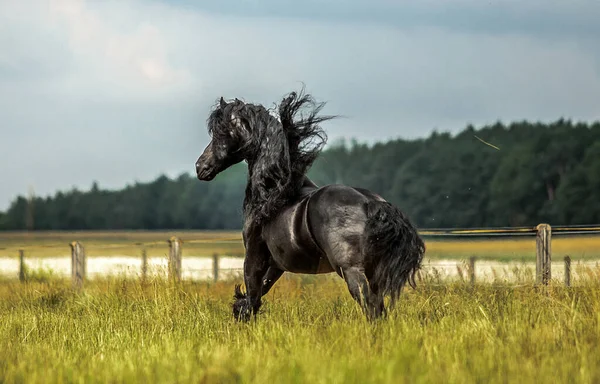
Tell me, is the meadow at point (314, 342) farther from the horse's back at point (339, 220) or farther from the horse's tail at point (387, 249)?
the horse's back at point (339, 220)

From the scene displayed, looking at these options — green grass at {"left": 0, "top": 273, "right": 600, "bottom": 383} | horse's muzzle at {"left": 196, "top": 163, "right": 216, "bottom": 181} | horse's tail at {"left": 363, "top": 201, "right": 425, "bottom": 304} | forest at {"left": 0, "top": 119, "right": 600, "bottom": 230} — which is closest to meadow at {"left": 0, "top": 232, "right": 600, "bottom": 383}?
green grass at {"left": 0, "top": 273, "right": 600, "bottom": 383}

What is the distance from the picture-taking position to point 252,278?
751cm

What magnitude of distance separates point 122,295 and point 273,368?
18.1 feet

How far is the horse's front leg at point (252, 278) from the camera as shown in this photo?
7.44 m

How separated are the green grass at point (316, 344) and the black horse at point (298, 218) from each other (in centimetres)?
34

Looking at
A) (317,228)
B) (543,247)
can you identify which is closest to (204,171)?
(317,228)

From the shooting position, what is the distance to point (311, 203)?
6742mm

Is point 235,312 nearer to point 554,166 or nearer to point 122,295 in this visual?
point 122,295

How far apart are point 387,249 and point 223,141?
2.01 metres

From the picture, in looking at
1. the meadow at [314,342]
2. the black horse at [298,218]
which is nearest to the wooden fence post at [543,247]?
the meadow at [314,342]

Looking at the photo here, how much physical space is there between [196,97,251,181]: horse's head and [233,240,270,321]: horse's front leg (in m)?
0.82

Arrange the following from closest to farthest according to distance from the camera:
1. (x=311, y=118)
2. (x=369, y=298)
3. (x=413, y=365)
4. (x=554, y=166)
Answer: (x=413, y=365), (x=369, y=298), (x=311, y=118), (x=554, y=166)

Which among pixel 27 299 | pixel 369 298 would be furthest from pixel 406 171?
pixel 369 298

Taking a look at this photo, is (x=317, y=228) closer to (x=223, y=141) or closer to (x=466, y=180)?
(x=223, y=141)
